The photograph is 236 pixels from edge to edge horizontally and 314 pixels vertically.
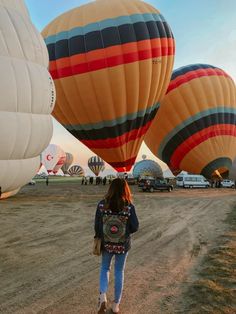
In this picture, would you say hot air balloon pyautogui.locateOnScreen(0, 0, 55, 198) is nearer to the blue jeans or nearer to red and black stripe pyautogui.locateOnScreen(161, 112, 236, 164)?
the blue jeans

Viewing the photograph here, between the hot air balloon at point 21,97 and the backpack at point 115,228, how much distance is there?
1101 cm

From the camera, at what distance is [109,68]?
2077 cm

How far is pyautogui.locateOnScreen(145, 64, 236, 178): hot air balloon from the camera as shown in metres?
28.9

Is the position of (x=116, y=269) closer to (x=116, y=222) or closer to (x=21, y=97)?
(x=116, y=222)

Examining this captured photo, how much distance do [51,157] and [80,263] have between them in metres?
66.0

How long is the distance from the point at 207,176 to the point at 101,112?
14.5 meters

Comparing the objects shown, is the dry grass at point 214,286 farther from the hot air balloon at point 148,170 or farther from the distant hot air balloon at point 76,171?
the distant hot air balloon at point 76,171

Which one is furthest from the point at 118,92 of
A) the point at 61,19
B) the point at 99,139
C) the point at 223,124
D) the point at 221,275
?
the point at 221,275

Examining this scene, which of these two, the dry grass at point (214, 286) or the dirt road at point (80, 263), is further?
the dirt road at point (80, 263)

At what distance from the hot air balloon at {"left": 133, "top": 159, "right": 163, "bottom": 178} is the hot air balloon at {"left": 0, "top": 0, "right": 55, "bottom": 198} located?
32.7m

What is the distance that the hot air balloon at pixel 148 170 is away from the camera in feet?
161

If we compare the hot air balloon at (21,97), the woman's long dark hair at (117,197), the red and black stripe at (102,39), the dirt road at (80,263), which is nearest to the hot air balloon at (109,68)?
the red and black stripe at (102,39)

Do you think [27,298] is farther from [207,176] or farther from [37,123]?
[207,176]

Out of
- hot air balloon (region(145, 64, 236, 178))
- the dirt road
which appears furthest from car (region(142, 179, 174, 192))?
the dirt road
